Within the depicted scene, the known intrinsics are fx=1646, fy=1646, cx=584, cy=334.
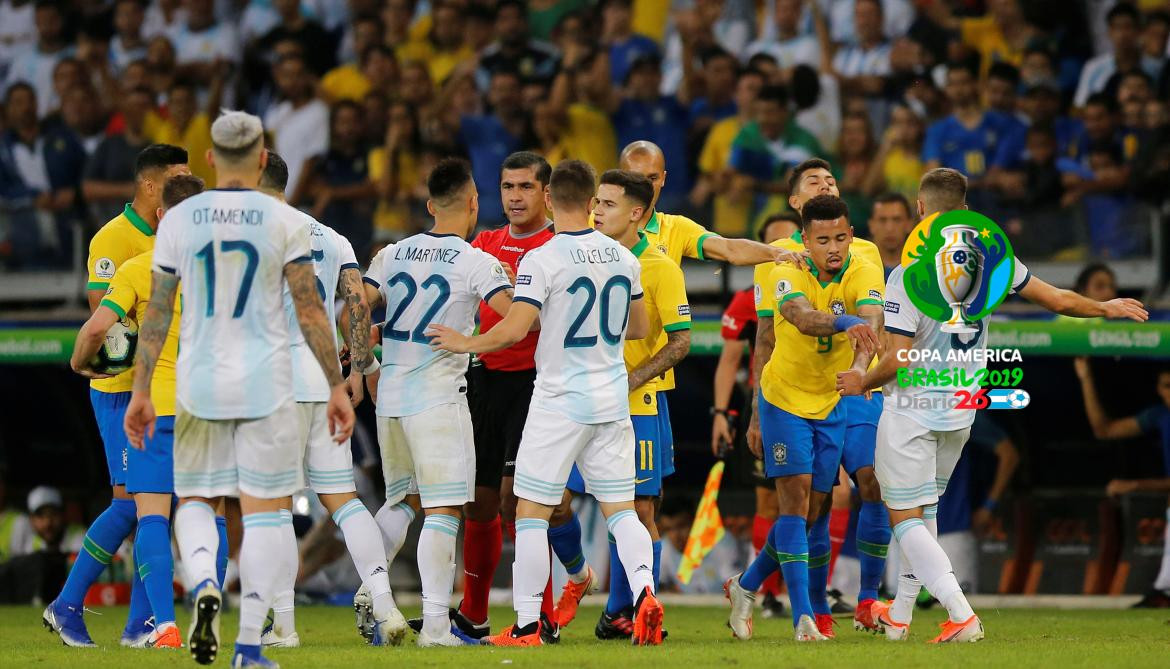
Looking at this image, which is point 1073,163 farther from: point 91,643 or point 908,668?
point 91,643

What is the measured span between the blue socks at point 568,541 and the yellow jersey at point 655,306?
0.74m

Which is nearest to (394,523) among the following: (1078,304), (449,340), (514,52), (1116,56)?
(449,340)

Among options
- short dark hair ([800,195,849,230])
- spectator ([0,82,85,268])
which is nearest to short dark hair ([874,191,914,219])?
short dark hair ([800,195,849,230])

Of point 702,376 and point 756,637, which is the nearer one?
point 756,637

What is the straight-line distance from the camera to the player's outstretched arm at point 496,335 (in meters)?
7.44

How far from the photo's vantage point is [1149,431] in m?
12.4

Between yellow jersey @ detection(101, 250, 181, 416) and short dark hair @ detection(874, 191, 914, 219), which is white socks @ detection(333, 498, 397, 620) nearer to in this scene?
yellow jersey @ detection(101, 250, 181, 416)

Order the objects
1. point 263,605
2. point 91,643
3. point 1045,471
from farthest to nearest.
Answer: point 1045,471
point 91,643
point 263,605

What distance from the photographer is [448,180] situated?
7938 millimetres

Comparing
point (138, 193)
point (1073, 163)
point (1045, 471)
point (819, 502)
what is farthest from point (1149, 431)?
point (138, 193)

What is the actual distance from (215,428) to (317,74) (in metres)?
10.1

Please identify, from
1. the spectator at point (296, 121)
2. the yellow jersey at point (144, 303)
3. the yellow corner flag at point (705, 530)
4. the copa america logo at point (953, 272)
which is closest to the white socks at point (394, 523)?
the yellow jersey at point (144, 303)

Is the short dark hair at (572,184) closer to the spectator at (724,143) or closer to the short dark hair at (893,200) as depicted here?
the short dark hair at (893,200)

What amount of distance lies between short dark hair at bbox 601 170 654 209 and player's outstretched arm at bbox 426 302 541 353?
1.08m
